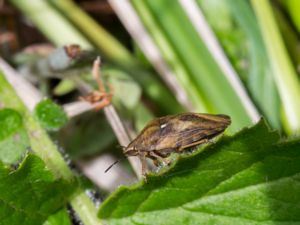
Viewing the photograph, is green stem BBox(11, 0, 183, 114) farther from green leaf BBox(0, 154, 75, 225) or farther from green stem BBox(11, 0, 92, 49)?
green leaf BBox(0, 154, 75, 225)

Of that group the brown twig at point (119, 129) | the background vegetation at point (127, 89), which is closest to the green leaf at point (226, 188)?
the background vegetation at point (127, 89)

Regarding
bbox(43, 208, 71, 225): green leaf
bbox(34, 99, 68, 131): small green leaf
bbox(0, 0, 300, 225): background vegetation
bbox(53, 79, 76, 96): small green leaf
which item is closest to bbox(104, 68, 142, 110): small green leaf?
bbox(0, 0, 300, 225): background vegetation

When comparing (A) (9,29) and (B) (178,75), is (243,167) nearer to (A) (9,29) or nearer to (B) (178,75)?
(B) (178,75)

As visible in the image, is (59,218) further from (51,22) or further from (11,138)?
(51,22)

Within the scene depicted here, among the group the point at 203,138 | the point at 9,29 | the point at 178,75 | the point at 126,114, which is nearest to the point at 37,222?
the point at 203,138

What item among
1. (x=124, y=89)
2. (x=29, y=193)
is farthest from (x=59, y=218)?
(x=124, y=89)

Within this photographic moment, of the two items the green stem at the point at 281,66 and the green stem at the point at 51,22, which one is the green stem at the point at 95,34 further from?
the green stem at the point at 281,66
